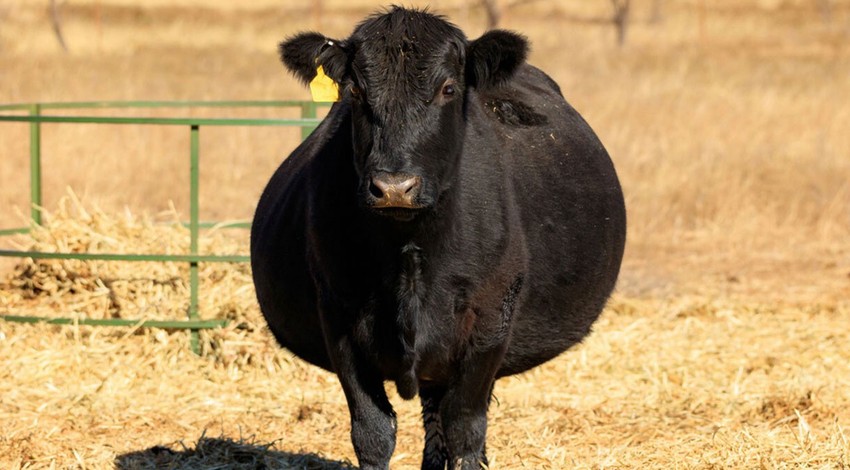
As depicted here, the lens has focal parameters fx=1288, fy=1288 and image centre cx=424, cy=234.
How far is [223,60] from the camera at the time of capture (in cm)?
2591

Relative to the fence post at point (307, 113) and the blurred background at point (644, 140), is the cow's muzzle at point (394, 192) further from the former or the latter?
the blurred background at point (644, 140)

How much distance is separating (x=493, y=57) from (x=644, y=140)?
37.4 ft

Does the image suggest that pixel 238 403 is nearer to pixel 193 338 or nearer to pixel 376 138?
pixel 193 338

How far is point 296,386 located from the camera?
7.81 meters

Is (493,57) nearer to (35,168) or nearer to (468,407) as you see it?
(468,407)

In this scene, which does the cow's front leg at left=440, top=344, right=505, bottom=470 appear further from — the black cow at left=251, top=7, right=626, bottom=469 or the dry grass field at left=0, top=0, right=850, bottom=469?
the dry grass field at left=0, top=0, right=850, bottom=469

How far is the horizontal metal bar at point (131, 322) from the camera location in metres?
8.05

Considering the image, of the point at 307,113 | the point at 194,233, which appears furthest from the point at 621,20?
the point at 194,233

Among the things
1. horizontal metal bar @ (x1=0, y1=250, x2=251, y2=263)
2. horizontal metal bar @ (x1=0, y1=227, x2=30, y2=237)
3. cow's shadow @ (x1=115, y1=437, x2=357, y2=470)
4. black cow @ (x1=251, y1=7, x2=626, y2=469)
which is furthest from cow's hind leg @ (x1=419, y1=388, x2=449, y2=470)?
horizontal metal bar @ (x1=0, y1=227, x2=30, y2=237)

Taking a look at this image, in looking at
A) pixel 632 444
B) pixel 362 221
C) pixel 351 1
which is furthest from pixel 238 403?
pixel 351 1

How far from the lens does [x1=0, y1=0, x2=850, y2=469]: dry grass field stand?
21.4ft

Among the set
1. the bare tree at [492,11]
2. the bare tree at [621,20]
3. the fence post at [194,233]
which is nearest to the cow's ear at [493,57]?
the fence post at [194,233]

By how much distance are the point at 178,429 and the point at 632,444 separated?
241 cm

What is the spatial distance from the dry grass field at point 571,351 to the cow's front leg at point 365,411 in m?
1.30
